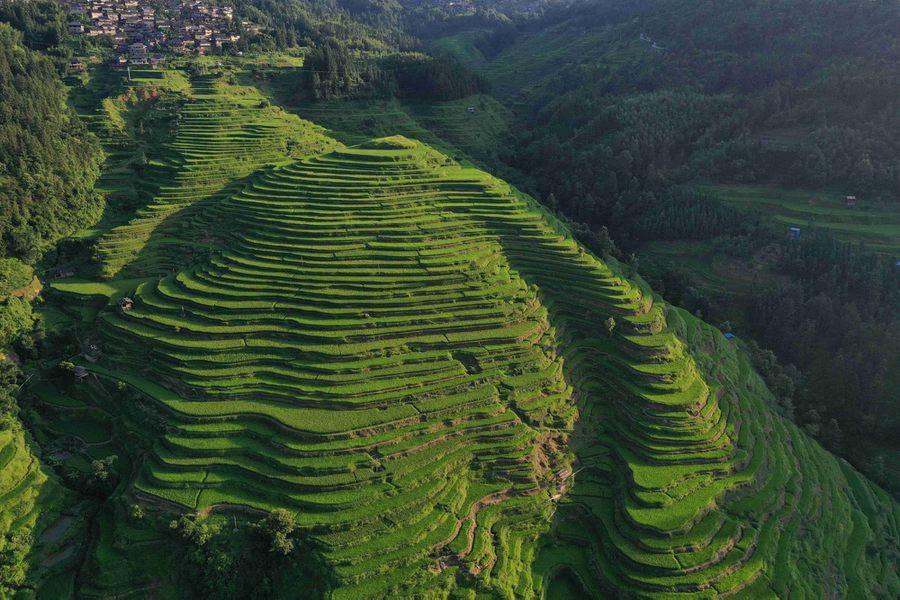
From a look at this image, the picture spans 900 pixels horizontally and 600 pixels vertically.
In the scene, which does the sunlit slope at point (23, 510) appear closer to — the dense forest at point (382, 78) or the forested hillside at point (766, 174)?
the forested hillside at point (766, 174)

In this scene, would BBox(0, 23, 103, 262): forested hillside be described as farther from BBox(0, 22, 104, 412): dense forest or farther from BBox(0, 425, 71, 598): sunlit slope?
BBox(0, 425, 71, 598): sunlit slope

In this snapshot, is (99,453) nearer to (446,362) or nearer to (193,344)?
(193,344)

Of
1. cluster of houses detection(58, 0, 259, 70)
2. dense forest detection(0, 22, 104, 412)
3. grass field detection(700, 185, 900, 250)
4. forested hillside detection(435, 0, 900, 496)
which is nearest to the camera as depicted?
dense forest detection(0, 22, 104, 412)

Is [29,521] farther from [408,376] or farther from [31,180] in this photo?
[31,180]

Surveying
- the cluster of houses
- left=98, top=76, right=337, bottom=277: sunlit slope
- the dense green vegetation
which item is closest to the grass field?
the dense green vegetation

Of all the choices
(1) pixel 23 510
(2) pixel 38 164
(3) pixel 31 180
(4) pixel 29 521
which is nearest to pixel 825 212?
(4) pixel 29 521

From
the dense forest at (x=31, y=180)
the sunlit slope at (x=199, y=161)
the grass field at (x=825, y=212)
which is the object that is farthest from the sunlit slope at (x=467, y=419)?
the grass field at (x=825, y=212)

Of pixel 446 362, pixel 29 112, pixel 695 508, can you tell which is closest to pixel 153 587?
pixel 446 362
